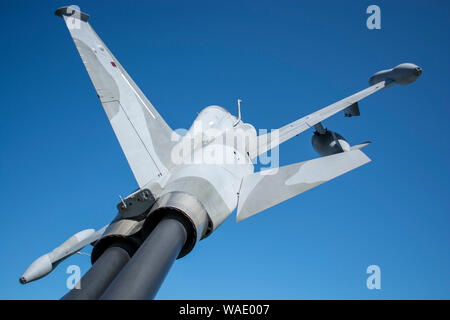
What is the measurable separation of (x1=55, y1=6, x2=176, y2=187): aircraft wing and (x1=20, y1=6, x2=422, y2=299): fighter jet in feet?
0.08

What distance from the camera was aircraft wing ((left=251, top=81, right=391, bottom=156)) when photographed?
8.23m

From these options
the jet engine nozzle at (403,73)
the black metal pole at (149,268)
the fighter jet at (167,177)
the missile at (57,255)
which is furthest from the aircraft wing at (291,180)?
the jet engine nozzle at (403,73)

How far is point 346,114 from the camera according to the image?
10.1 meters

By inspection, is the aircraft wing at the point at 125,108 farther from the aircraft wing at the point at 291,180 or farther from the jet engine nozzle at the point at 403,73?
the jet engine nozzle at the point at 403,73

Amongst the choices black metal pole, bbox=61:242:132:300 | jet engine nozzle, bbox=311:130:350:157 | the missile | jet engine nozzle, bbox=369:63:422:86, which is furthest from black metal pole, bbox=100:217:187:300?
jet engine nozzle, bbox=369:63:422:86

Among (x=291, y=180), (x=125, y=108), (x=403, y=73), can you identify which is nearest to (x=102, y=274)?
(x=291, y=180)

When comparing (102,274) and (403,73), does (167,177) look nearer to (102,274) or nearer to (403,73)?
(102,274)

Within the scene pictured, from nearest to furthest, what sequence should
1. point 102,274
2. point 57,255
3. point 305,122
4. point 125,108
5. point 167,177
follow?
point 102,274
point 57,255
point 167,177
point 125,108
point 305,122

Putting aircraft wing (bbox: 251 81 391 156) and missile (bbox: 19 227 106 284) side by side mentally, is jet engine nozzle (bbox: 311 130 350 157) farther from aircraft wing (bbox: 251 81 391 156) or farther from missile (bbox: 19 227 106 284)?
missile (bbox: 19 227 106 284)

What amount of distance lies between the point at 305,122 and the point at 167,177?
16.7ft

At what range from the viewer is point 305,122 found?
29.0 feet
